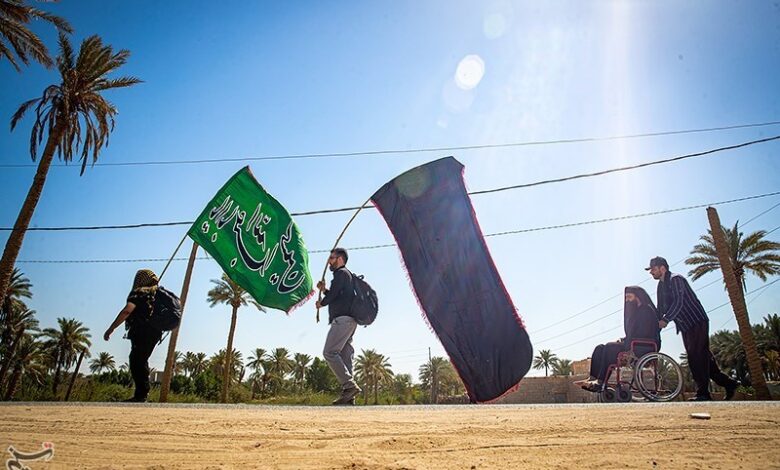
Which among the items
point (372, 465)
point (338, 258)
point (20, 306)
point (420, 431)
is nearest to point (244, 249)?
point (338, 258)

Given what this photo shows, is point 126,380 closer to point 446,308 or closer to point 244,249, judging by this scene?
point 244,249

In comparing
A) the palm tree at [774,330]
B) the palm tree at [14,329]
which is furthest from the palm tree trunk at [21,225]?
the palm tree at [774,330]

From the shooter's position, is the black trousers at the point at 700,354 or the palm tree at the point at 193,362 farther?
the palm tree at the point at 193,362

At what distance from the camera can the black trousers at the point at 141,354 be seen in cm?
618

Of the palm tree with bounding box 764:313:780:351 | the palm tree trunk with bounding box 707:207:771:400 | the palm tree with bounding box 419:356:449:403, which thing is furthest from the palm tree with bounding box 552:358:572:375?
the palm tree trunk with bounding box 707:207:771:400

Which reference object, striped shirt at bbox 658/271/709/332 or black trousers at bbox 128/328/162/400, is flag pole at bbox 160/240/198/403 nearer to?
black trousers at bbox 128/328/162/400

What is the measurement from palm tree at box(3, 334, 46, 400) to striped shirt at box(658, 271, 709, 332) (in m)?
50.5

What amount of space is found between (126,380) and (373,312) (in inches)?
2105

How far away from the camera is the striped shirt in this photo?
5.92 meters

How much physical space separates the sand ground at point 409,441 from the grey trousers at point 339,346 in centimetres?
210

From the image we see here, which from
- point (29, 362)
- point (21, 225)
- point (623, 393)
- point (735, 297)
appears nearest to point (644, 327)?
point (623, 393)

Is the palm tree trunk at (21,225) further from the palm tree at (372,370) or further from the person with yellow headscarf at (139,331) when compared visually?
the palm tree at (372,370)

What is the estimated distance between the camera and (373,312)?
5.82 m

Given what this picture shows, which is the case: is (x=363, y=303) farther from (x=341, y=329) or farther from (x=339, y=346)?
(x=339, y=346)
